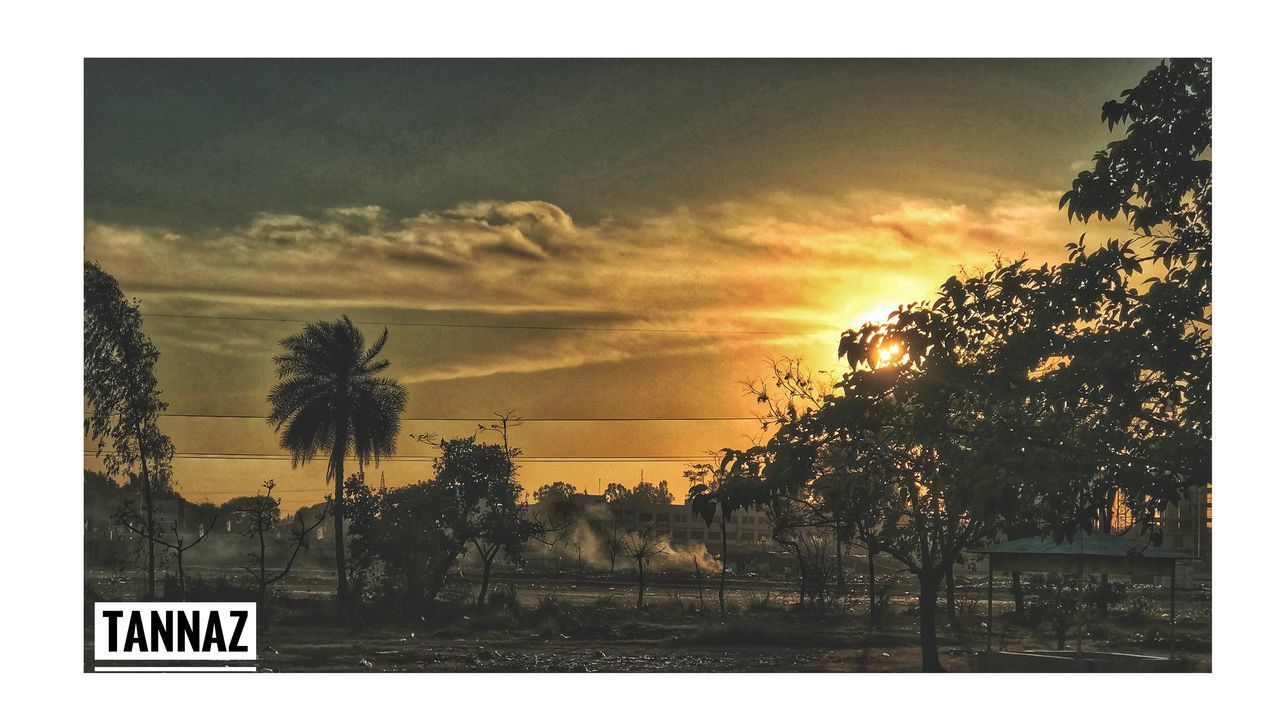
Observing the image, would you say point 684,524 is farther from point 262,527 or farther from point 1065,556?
point 262,527

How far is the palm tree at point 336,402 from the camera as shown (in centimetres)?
1068

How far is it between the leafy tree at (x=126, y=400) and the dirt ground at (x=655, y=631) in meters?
0.87

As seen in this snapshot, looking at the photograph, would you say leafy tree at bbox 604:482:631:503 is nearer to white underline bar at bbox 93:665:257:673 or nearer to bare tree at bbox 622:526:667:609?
bare tree at bbox 622:526:667:609

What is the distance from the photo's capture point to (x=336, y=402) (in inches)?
432

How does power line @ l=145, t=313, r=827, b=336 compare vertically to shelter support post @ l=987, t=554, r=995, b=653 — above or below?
above

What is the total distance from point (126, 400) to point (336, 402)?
172cm

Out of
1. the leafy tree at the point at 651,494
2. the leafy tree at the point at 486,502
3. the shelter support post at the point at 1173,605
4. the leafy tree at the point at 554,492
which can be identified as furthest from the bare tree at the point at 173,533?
the shelter support post at the point at 1173,605

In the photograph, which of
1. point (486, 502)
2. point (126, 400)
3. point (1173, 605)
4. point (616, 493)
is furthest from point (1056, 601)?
point (126, 400)

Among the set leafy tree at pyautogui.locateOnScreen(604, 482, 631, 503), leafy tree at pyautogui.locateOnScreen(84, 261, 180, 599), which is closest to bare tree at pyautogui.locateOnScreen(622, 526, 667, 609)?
leafy tree at pyautogui.locateOnScreen(604, 482, 631, 503)

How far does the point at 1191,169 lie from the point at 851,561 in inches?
208

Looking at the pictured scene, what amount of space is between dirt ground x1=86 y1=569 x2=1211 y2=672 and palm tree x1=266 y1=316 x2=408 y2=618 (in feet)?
2.20

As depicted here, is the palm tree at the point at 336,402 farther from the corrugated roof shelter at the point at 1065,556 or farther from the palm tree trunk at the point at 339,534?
the corrugated roof shelter at the point at 1065,556

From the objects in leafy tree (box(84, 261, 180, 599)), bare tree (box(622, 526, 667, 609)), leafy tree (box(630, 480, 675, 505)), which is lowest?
bare tree (box(622, 526, 667, 609))

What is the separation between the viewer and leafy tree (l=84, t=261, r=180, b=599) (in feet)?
34.1
